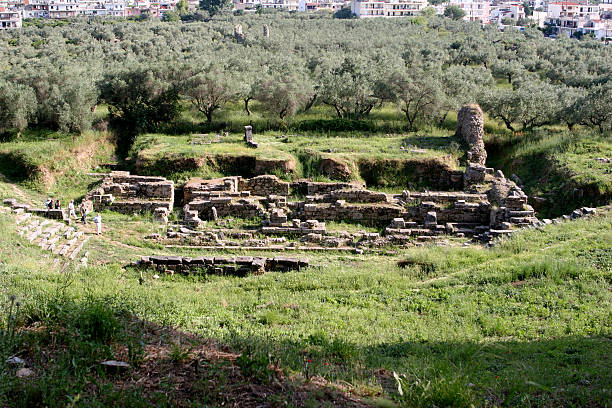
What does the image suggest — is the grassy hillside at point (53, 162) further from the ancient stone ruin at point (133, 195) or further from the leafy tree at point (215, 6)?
the leafy tree at point (215, 6)

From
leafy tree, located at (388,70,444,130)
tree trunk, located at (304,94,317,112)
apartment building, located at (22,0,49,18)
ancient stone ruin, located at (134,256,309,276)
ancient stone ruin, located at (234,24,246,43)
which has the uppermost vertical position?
apartment building, located at (22,0,49,18)

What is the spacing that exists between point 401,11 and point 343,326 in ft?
379

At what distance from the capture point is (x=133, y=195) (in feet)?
74.4

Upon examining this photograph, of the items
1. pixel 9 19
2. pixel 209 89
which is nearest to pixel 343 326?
pixel 209 89

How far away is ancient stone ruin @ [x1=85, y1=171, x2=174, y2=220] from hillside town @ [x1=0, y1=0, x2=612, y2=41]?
8239 centimetres

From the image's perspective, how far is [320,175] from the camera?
24719mm

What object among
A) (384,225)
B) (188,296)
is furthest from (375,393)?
(384,225)

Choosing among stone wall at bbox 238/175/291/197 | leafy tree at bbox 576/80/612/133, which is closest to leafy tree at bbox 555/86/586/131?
leafy tree at bbox 576/80/612/133

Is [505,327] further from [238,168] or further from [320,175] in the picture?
[238,168]

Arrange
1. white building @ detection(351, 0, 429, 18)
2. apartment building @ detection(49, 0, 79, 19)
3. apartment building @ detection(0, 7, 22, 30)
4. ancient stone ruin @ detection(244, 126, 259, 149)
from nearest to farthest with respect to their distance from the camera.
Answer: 1. ancient stone ruin @ detection(244, 126, 259, 149)
2. apartment building @ detection(0, 7, 22, 30)
3. white building @ detection(351, 0, 429, 18)
4. apartment building @ detection(49, 0, 79, 19)

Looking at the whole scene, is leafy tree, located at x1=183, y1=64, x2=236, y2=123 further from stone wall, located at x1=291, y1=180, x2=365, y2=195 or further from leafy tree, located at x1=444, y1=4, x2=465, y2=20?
leafy tree, located at x1=444, y1=4, x2=465, y2=20

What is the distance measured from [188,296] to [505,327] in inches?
267

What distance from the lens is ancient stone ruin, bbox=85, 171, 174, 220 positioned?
21.8 m

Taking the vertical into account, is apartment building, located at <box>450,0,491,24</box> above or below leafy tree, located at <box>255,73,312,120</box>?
above
